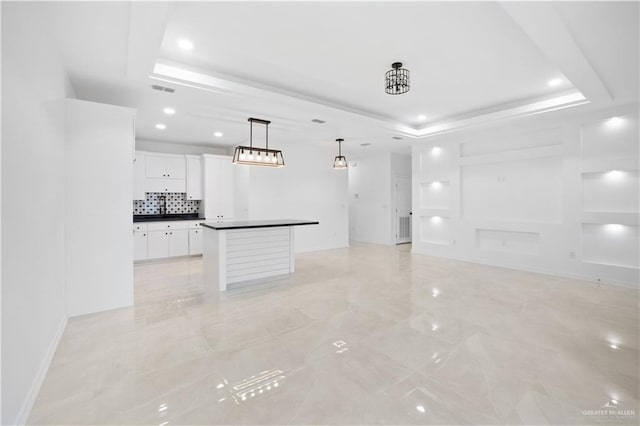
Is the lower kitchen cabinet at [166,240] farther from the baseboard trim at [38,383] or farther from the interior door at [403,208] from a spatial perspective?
the interior door at [403,208]

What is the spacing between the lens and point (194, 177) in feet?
22.8

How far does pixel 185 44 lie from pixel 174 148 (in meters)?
4.65

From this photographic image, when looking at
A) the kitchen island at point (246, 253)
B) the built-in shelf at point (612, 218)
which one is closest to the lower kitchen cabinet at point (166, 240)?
the kitchen island at point (246, 253)

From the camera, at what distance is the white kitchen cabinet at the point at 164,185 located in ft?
21.2

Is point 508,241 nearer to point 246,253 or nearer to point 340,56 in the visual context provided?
point 340,56

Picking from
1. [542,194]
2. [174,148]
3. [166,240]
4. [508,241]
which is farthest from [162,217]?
[542,194]

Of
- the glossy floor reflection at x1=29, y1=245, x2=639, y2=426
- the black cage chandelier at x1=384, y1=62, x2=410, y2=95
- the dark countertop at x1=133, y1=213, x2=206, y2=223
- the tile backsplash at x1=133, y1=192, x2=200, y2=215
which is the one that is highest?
the black cage chandelier at x1=384, y1=62, x2=410, y2=95

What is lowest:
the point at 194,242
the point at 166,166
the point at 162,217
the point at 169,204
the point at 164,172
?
the point at 194,242

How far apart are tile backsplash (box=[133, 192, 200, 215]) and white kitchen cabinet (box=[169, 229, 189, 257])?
0.92 m

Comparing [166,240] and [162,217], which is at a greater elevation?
[162,217]

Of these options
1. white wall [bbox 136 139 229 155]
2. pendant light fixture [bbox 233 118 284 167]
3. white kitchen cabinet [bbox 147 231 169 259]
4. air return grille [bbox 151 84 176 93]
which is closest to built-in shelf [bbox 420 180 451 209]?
pendant light fixture [bbox 233 118 284 167]

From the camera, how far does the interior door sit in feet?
28.1

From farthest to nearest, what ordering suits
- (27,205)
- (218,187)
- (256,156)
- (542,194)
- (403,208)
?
(403,208) < (218,187) < (542,194) < (256,156) < (27,205)

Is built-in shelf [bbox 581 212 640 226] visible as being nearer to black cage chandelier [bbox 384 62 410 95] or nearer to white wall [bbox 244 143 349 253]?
black cage chandelier [bbox 384 62 410 95]
